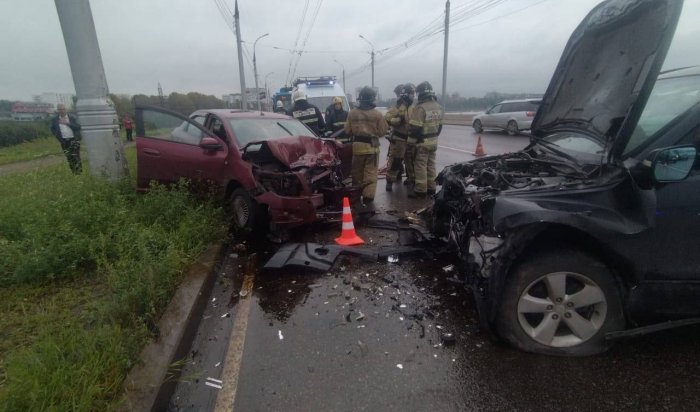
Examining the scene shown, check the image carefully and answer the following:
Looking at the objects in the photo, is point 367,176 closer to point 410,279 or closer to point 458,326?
point 410,279

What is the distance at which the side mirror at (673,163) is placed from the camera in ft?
6.91

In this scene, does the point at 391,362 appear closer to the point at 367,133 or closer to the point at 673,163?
the point at 673,163

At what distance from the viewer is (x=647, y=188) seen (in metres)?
2.22

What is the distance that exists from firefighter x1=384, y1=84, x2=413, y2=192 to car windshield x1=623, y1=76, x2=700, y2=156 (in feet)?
14.5

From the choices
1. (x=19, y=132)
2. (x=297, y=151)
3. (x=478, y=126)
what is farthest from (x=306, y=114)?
(x=19, y=132)

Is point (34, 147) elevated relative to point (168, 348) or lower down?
lower down

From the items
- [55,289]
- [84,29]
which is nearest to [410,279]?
[55,289]

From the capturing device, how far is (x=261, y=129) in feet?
17.9

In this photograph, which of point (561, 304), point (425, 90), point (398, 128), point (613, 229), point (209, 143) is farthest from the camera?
point (398, 128)

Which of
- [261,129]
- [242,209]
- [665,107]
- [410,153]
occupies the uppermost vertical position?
[665,107]

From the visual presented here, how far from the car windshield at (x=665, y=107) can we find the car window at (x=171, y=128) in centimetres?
474

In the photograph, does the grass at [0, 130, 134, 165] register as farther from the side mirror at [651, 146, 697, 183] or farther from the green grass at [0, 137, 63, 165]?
the side mirror at [651, 146, 697, 183]

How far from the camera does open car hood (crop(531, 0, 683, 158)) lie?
2.32m

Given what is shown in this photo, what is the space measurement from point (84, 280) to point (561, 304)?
12.2 feet
